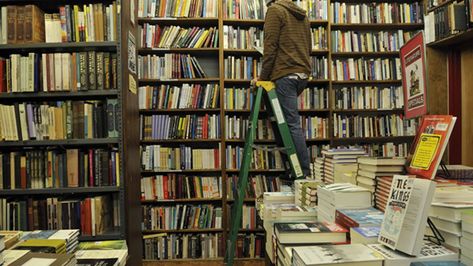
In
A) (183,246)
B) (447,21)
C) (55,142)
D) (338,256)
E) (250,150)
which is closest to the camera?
(338,256)

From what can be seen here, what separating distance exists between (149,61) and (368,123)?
2182 mm

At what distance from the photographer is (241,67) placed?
3.34m

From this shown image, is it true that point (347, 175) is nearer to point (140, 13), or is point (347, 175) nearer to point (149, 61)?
point (149, 61)

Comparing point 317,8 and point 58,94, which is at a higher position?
point 317,8

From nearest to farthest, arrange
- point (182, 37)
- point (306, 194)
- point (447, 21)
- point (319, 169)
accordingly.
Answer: point (306, 194), point (319, 169), point (447, 21), point (182, 37)

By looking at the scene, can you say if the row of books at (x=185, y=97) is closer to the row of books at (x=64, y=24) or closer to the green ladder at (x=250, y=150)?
the green ladder at (x=250, y=150)

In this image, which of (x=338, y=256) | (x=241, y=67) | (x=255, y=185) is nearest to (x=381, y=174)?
(x=338, y=256)

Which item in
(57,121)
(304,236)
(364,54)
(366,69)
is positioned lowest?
(304,236)

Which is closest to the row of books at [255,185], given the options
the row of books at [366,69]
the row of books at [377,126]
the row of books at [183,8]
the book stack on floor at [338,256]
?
the row of books at [377,126]

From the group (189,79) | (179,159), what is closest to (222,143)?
(179,159)

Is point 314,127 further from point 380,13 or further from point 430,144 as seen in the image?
point 430,144

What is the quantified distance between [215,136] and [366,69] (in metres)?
1.63

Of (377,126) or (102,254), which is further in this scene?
(377,126)

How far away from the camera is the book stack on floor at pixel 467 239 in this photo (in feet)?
2.97
